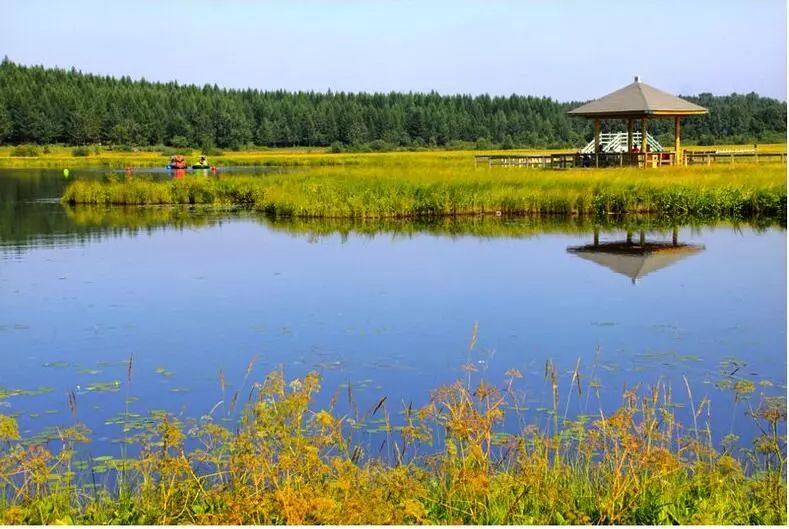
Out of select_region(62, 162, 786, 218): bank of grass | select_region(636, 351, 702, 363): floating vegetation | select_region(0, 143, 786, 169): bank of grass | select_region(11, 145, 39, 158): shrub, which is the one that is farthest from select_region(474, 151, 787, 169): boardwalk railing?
select_region(11, 145, 39, 158): shrub

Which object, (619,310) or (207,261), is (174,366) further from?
(207,261)

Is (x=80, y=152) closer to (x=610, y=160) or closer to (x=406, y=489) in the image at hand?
(x=610, y=160)

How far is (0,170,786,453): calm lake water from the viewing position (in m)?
9.15

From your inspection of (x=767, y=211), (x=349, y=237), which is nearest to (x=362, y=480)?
(x=349, y=237)

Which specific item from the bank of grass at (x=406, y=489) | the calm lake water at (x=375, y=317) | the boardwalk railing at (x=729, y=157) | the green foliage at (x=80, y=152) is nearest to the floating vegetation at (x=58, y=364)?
the calm lake water at (x=375, y=317)

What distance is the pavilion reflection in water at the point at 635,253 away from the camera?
17031 millimetres

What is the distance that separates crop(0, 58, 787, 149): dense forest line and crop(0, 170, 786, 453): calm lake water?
7032 centimetres

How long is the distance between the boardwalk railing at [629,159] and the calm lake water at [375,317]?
12728mm

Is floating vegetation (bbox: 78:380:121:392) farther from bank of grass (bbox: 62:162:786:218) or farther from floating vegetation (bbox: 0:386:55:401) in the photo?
bank of grass (bbox: 62:162:786:218)

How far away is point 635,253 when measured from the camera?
1906cm

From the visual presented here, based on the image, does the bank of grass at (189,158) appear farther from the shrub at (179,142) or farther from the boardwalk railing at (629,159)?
the boardwalk railing at (629,159)

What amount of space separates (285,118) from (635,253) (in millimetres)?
100506

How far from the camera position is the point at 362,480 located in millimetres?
5457

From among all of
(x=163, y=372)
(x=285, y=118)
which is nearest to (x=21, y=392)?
(x=163, y=372)
